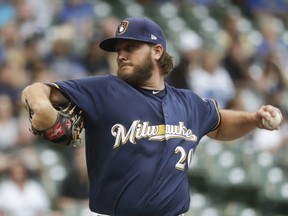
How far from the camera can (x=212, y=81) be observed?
396 inches

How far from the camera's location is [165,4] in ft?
40.0

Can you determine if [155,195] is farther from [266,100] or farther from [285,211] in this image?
[266,100]

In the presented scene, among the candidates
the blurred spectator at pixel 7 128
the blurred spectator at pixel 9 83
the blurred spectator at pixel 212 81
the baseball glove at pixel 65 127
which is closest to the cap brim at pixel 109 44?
the baseball glove at pixel 65 127

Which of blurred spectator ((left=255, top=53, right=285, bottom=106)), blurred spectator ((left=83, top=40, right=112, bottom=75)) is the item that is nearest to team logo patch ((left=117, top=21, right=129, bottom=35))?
blurred spectator ((left=83, top=40, right=112, bottom=75))

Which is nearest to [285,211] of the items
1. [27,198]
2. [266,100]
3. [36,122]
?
[266,100]

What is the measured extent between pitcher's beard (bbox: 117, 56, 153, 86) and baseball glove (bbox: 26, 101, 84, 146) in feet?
1.10

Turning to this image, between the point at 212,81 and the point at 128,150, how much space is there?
584cm

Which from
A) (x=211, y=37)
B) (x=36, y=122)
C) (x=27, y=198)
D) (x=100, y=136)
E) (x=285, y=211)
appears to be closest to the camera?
(x=36, y=122)

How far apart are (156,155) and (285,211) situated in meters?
4.75

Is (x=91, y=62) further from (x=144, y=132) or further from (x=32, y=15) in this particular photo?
(x=144, y=132)

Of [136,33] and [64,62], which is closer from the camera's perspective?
[136,33]

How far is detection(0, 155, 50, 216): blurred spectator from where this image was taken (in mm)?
7031

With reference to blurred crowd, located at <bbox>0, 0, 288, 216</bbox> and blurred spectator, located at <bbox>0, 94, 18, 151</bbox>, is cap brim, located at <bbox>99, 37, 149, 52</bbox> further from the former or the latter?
blurred spectator, located at <bbox>0, 94, 18, 151</bbox>

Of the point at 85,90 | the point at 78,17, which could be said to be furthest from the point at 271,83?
the point at 85,90
